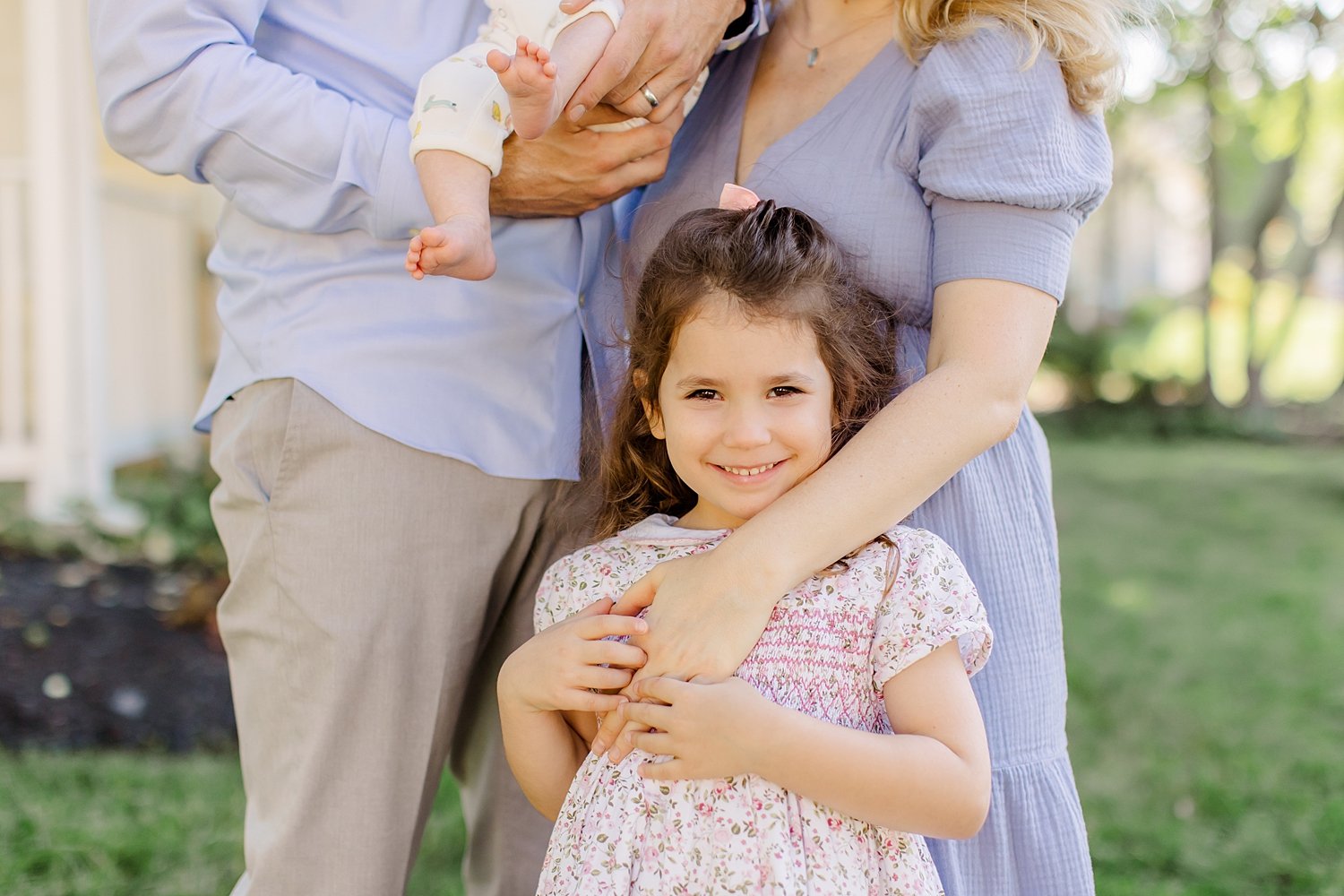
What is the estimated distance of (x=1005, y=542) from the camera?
1.69 metres

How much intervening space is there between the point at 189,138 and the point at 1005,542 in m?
1.18

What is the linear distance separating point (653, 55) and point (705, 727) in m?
0.92

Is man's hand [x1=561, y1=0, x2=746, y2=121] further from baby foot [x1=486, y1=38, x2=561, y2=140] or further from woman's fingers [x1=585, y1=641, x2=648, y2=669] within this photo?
woman's fingers [x1=585, y1=641, x2=648, y2=669]

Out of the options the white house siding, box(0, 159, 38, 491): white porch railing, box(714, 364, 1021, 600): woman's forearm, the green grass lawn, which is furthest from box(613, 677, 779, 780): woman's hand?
box(0, 159, 38, 491): white porch railing

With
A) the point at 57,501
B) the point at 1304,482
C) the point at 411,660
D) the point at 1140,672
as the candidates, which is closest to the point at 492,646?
the point at 411,660

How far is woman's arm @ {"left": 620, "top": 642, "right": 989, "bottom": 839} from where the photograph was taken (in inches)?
55.2

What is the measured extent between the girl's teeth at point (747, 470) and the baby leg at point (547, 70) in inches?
19.6

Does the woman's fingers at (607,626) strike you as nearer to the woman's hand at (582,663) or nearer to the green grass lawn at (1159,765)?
the woman's hand at (582,663)

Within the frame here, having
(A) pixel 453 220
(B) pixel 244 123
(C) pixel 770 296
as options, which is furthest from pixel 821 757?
(B) pixel 244 123

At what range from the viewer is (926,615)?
1475 millimetres

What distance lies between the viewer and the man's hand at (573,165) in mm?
1752

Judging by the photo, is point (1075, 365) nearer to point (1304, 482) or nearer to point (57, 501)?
point (1304, 482)

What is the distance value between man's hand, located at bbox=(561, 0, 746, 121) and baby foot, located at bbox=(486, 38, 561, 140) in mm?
104

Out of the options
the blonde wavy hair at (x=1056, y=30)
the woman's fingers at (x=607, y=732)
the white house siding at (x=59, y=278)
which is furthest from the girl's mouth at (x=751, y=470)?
the white house siding at (x=59, y=278)
